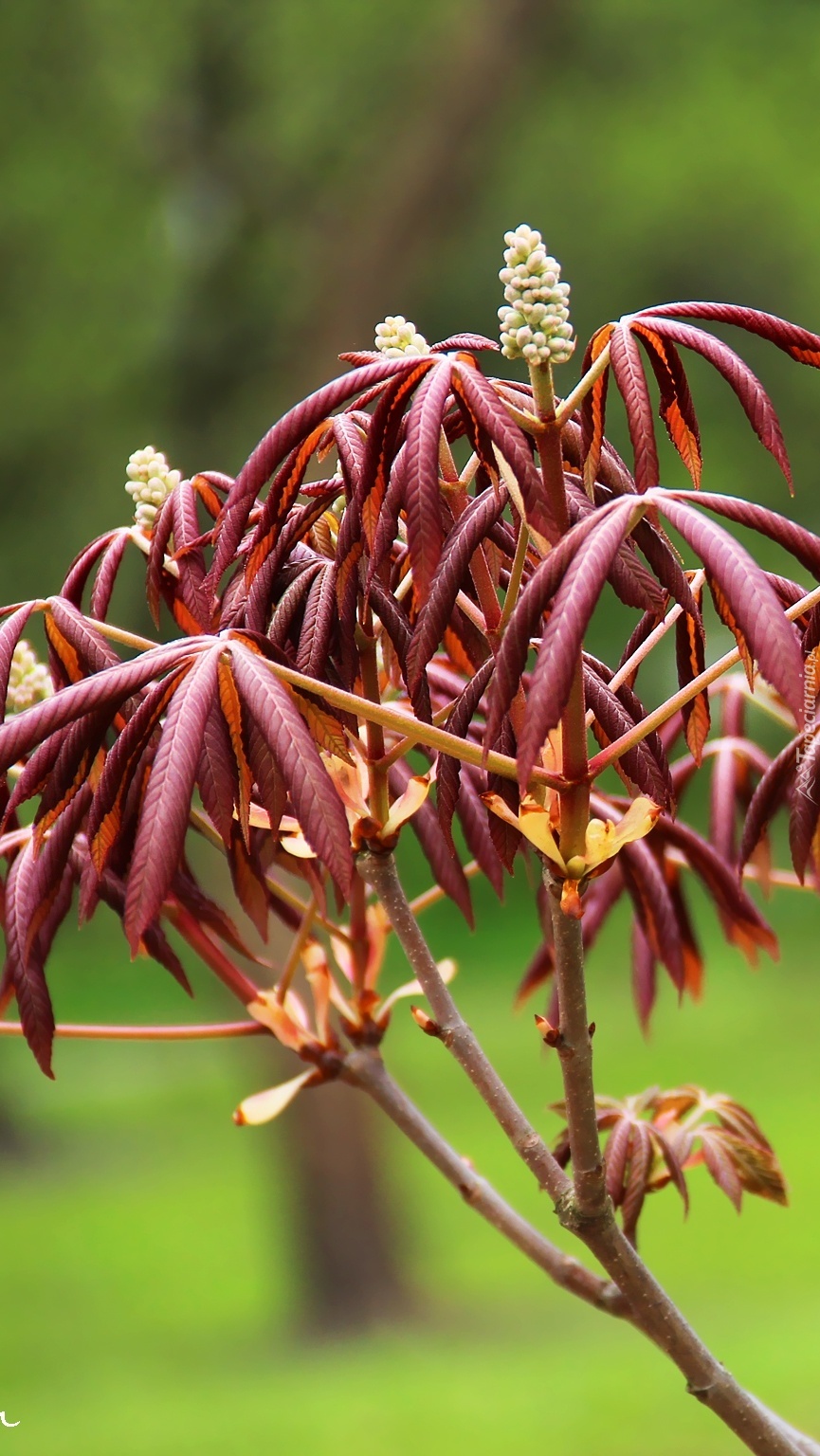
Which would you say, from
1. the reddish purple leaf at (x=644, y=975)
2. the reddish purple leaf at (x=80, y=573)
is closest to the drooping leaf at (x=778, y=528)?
the reddish purple leaf at (x=80, y=573)

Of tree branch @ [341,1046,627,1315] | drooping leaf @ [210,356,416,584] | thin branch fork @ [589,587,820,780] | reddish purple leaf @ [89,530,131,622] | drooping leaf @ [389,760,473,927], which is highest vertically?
Result: drooping leaf @ [210,356,416,584]

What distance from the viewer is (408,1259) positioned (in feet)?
14.4

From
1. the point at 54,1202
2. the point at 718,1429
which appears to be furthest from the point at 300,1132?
the point at 54,1202

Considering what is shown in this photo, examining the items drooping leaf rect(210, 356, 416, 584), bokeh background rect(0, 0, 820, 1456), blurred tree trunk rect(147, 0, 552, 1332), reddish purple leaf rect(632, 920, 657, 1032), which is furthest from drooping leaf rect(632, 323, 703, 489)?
bokeh background rect(0, 0, 820, 1456)

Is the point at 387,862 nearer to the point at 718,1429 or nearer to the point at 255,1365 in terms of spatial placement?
the point at 718,1429

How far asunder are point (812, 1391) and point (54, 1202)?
3.31m

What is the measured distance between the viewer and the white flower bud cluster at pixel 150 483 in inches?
28.9

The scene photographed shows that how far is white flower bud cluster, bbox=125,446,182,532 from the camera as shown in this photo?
2.41ft

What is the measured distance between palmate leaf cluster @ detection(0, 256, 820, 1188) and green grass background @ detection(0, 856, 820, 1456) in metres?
1.02

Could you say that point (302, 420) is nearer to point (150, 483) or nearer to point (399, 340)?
point (399, 340)

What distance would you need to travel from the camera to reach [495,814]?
59 centimetres

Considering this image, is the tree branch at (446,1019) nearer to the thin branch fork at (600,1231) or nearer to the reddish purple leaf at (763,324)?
the thin branch fork at (600,1231)

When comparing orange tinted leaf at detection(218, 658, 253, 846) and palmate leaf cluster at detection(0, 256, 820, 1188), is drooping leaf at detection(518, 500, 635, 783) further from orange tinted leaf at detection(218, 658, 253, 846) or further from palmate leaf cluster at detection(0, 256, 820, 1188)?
orange tinted leaf at detection(218, 658, 253, 846)

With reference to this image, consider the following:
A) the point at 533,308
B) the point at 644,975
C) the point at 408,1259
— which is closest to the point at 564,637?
the point at 533,308
